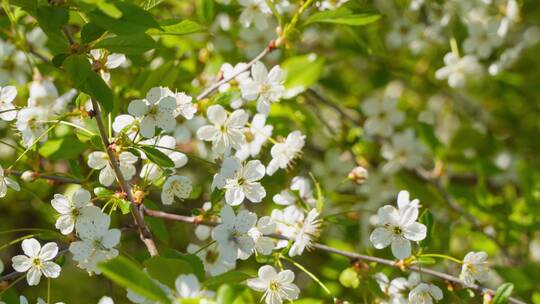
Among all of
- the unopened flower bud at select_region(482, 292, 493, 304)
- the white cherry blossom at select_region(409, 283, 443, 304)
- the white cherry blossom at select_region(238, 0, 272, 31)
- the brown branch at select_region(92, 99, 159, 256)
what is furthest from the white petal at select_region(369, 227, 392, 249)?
the white cherry blossom at select_region(238, 0, 272, 31)

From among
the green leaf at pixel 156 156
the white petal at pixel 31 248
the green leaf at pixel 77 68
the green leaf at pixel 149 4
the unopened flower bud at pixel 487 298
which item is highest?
the green leaf at pixel 149 4

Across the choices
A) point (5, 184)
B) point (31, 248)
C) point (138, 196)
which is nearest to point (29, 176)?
point (5, 184)

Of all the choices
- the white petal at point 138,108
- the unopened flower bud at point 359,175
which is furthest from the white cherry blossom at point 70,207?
the unopened flower bud at point 359,175

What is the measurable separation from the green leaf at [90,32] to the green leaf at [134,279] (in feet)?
1.68

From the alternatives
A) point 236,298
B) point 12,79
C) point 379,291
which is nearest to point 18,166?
point 12,79

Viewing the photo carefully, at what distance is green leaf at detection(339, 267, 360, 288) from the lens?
5.78 feet

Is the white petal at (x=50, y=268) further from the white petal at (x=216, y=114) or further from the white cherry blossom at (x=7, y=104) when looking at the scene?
the white petal at (x=216, y=114)

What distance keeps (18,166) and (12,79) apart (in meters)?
0.56

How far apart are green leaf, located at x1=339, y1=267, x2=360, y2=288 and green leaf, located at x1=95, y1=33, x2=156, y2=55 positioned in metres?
0.78

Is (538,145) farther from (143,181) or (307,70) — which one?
(143,181)

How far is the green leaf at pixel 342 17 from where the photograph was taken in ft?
5.88

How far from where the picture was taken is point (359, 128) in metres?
2.62

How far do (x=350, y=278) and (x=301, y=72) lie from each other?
79cm

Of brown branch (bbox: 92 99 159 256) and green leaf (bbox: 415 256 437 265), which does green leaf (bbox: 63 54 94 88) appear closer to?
brown branch (bbox: 92 99 159 256)
